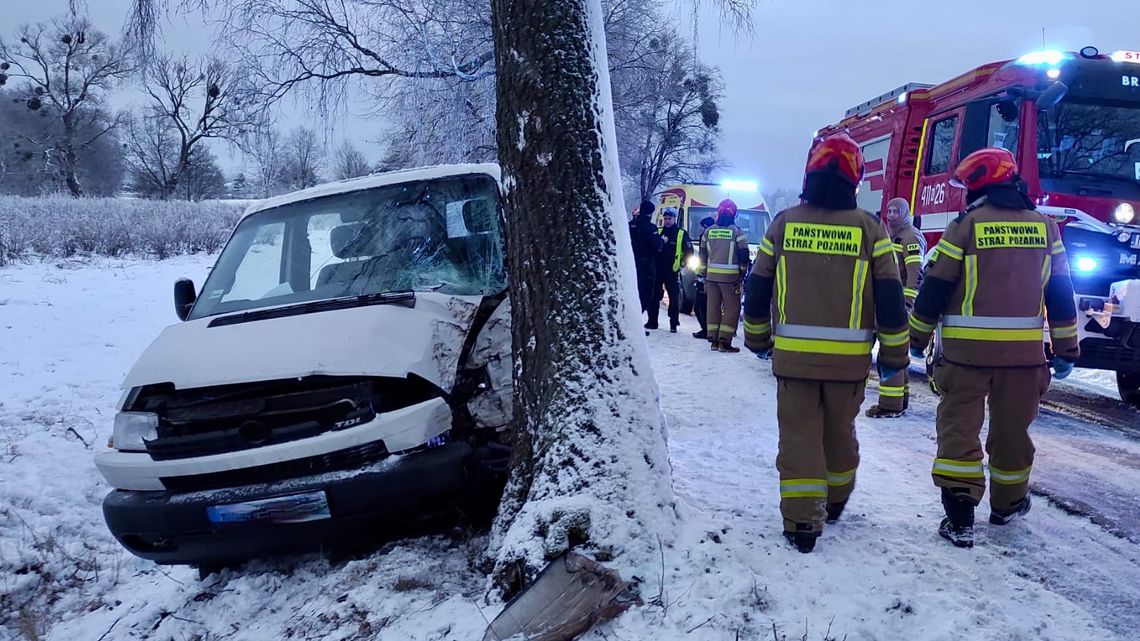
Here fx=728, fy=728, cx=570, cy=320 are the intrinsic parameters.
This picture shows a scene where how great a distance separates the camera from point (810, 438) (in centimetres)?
333

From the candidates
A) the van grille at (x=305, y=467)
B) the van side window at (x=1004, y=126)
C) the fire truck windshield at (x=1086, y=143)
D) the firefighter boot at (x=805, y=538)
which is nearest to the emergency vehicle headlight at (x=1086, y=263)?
the fire truck windshield at (x=1086, y=143)

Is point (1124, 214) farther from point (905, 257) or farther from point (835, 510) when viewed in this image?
point (835, 510)

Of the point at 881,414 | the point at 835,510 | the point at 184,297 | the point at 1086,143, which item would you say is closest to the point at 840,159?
the point at 835,510

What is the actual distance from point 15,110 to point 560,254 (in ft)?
176

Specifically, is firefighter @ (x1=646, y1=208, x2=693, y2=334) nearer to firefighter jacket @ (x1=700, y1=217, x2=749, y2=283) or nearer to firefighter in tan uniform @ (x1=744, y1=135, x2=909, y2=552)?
firefighter jacket @ (x1=700, y1=217, x2=749, y2=283)

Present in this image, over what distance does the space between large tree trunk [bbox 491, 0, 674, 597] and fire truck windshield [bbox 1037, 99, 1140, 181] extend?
517cm

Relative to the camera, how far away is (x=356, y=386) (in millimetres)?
3246

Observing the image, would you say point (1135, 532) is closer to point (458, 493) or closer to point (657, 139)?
point (458, 493)

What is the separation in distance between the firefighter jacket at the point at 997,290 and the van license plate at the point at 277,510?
300 centimetres

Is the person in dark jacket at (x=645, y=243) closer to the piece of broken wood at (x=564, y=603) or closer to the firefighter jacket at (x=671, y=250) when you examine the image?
the firefighter jacket at (x=671, y=250)

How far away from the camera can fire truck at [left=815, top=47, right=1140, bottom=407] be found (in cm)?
595

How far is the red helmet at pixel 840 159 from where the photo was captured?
334 centimetres

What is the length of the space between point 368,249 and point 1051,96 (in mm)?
6009

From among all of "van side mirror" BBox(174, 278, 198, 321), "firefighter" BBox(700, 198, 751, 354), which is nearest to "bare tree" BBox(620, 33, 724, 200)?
"firefighter" BBox(700, 198, 751, 354)
